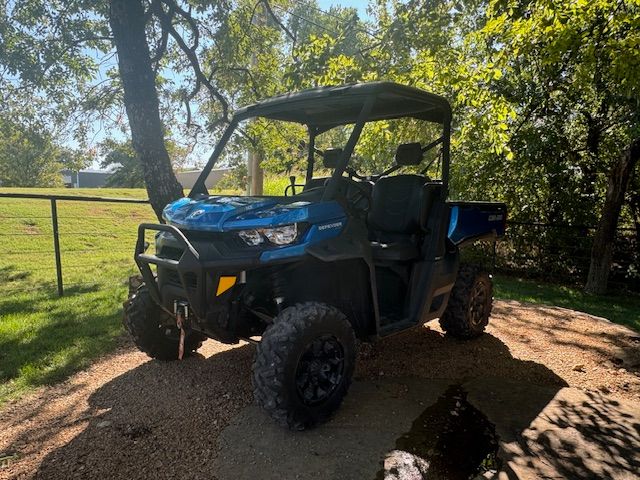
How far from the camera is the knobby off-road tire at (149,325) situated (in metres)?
3.52

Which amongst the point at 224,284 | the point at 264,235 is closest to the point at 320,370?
the point at 224,284

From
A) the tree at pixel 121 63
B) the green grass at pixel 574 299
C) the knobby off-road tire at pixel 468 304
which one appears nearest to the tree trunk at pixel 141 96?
the tree at pixel 121 63

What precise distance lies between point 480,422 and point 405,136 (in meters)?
5.46

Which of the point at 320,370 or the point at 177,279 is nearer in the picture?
the point at 320,370

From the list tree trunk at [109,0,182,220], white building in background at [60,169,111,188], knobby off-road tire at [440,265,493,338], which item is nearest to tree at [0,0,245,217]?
tree trunk at [109,0,182,220]

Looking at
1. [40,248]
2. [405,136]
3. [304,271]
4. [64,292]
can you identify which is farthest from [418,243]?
[40,248]

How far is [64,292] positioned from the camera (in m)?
6.60

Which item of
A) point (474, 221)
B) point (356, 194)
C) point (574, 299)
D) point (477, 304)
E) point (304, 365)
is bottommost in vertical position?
point (574, 299)

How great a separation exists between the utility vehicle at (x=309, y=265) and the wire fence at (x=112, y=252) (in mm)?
4736

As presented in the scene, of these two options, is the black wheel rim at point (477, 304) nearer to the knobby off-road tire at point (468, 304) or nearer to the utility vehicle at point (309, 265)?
the knobby off-road tire at point (468, 304)

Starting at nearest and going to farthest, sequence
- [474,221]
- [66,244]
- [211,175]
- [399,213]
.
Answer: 1. [399,213]
2. [474,221]
3. [66,244]
4. [211,175]

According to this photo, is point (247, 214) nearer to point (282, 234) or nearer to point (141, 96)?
point (282, 234)

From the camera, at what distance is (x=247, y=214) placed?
110 inches

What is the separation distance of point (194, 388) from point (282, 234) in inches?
59.3
